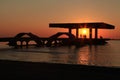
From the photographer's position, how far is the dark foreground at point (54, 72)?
522 inches

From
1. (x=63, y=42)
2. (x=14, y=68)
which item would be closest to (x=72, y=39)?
(x=63, y=42)

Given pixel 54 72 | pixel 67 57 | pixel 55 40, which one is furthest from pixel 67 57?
pixel 55 40

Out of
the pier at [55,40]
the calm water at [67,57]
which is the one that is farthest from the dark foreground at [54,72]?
the pier at [55,40]

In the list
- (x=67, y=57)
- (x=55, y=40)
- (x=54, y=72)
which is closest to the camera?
(x=54, y=72)

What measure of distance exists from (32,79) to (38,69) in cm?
270

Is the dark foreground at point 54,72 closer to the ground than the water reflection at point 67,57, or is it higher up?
higher up

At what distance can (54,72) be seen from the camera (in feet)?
47.5

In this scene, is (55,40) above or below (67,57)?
below

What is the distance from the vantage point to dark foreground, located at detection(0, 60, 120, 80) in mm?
13261

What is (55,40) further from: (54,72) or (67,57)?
(54,72)

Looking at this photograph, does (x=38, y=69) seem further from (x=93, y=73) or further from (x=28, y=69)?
(x=93, y=73)

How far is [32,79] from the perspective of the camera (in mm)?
12844

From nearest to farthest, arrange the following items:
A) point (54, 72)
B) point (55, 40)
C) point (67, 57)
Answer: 1. point (54, 72)
2. point (67, 57)
3. point (55, 40)

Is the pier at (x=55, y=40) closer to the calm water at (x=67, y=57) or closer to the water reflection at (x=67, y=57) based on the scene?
the calm water at (x=67, y=57)
